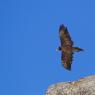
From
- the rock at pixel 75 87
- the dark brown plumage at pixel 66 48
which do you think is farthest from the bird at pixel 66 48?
the rock at pixel 75 87

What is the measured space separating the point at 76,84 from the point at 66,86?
0.75 metres

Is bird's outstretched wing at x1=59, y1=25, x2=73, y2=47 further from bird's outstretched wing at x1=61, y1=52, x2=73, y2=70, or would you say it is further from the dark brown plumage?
bird's outstretched wing at x1=61, y1=52, x2=73, y2=70

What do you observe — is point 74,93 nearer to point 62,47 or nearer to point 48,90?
point 48,90

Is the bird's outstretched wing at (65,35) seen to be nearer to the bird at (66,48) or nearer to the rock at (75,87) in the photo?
the bird at (66,48)

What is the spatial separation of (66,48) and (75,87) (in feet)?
25.4

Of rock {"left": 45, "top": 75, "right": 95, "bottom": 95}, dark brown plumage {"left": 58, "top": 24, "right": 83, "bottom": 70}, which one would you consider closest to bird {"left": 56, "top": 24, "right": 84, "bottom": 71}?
dark brown plumage {"left": 58, "top": 24, "right": 83, "bottom": 70}

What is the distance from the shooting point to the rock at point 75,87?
3473cm

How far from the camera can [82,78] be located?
A: 1447 inches

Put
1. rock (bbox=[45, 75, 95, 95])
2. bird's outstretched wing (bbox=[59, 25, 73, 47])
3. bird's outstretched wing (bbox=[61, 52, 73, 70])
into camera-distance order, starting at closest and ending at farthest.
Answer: rock (bbox=[45, 75, 95, 95])
bird's outstretched wing (bbox=[59, 25, 73, 47])
bird's outstretched wing (bbox=[61, 52, 73, 70])

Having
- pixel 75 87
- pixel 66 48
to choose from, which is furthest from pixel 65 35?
pixel 75 87

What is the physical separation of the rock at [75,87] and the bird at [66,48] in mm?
5712

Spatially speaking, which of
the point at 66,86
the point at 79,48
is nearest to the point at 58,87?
the point at 66,86

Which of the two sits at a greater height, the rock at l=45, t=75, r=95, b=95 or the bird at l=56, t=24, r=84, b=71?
the bird at l=56, t=24, r=84, b=71

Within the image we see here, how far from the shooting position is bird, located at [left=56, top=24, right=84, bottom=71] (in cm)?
4169
